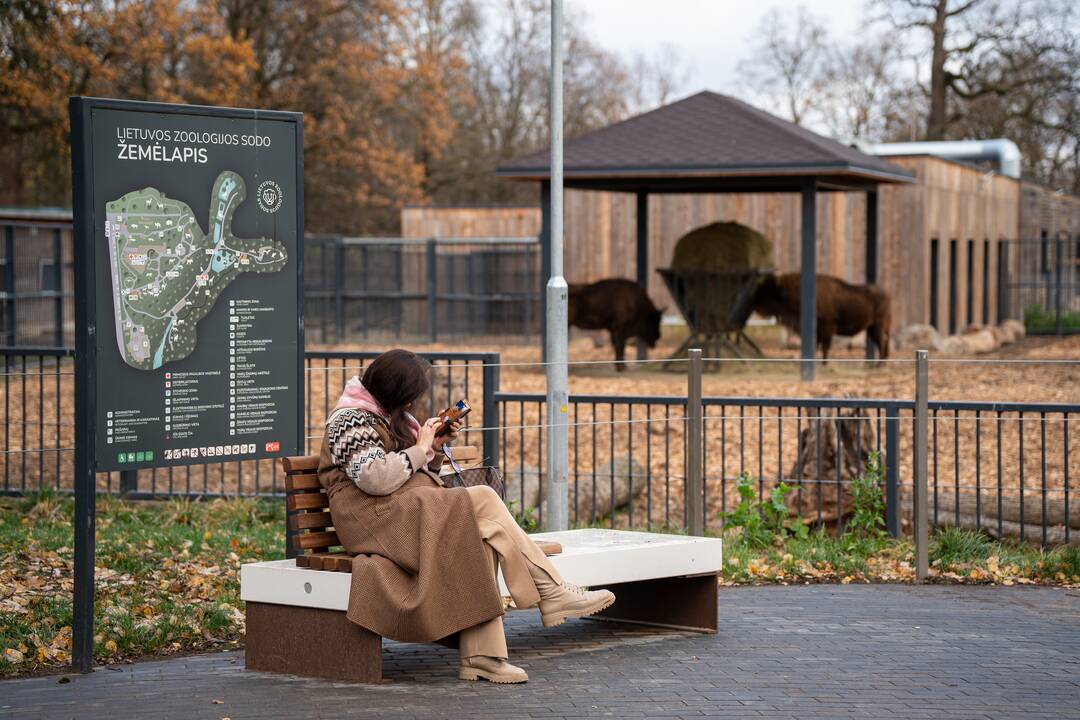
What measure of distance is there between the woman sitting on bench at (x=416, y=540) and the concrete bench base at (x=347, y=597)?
0.17m

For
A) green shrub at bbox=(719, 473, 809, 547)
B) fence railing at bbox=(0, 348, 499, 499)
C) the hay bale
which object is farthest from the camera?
the hay bale

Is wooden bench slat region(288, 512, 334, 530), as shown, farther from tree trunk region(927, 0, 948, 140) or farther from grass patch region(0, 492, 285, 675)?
tree trunk region(927, 0, 948, 140)

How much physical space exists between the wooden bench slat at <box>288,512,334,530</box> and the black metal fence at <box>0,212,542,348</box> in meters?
23.3

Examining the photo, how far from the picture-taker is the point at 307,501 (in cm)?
700

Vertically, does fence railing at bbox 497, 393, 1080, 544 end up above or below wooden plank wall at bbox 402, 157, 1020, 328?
below

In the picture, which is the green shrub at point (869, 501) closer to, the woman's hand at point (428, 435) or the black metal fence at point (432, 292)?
the woman's hand at point (428, 435)

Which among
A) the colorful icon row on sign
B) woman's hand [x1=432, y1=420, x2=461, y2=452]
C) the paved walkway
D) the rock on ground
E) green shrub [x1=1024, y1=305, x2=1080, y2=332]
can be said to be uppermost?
green shrub [x1=1024, y1=305, x2=1080, y2=332]

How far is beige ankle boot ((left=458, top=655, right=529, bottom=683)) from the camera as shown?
22.0 feet

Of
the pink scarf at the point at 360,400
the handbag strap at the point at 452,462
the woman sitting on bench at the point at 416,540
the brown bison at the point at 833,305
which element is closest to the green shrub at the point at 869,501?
the handbag strap at the point at 452,462

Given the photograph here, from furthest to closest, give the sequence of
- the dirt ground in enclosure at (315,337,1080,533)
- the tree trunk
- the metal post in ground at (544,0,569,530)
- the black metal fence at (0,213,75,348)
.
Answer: the tree trunk < the black metal fence at (0,213,75,348) < the dirt ground in enclosure at (315,337,1080,533) < the metal post in ground at (544,0,569,530)

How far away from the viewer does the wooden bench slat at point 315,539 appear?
693 cm

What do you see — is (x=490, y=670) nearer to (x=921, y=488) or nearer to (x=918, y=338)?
(x=921, y=488)

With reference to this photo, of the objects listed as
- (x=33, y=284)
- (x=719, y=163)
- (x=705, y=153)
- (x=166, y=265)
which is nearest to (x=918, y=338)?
(x=705, y=153)

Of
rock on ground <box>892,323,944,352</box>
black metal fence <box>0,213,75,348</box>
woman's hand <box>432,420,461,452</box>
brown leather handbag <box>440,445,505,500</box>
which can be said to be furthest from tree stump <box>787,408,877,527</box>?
rock on ground <box>892,323,944,352</box>
